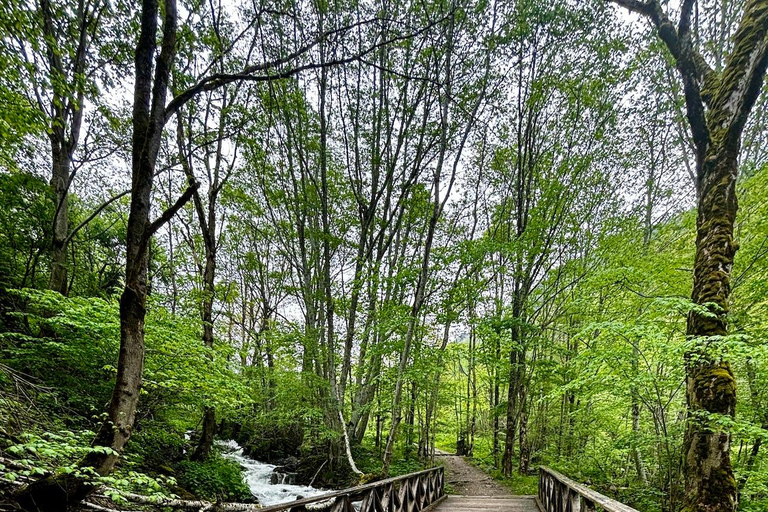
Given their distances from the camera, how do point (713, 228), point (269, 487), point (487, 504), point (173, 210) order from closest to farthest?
point (173, 210)
point (713, 228)
point (487, 504)
point (269, 487)

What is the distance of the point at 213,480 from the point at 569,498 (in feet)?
25.2

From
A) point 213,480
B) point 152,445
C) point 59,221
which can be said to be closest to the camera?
point 59,221

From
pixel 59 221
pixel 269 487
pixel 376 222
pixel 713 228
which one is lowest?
pixel 269 487

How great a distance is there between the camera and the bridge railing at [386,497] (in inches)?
113

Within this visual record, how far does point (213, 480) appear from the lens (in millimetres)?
7703

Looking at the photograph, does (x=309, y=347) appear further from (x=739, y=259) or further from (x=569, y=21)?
(x=569, y=21)

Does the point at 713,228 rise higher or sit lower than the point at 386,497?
higher

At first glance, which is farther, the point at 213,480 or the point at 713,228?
the point at 213,480

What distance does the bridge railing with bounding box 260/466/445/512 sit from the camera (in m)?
2.86

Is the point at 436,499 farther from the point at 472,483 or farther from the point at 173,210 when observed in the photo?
the point at 173,210

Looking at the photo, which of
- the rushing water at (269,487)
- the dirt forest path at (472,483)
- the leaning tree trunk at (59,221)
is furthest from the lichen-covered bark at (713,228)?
the leaning tree trunk at (59,221)

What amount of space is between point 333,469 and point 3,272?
9.52m

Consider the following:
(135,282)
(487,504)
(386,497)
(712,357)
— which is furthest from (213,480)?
(712,357)

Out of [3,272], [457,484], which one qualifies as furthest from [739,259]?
[3,272]
